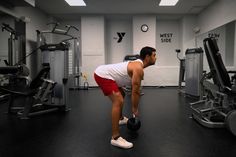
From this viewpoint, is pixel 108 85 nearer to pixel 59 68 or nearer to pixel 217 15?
pixel 59 68

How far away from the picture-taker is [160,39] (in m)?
8.49

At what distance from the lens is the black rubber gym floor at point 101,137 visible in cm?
190

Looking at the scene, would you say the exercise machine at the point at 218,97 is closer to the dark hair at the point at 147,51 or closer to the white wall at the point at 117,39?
the dark hair at the point at 147,51

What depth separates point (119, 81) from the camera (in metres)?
2.21

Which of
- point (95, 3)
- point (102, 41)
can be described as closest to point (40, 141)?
point (95, 3)

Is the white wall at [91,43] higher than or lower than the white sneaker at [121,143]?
higher

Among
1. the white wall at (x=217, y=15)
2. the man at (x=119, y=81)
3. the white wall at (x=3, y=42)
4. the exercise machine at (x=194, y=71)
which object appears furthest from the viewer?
the white wall at (x=217, y=15)

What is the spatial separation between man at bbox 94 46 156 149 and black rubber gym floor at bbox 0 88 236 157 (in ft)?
0.54

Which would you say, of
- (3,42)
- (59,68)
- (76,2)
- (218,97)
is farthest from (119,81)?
(76,2)

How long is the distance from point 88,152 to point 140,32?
6.56 m

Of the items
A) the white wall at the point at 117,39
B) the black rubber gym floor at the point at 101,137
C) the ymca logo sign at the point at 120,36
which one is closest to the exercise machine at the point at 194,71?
the black rubber gym floor at the point at 101,137

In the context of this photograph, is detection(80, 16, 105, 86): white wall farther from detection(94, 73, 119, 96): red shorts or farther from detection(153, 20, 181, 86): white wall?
detection(94, 73, 119, 96): red shorts

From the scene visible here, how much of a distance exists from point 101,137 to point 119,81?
2.10 ft

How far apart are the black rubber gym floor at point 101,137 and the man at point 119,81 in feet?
0.54
